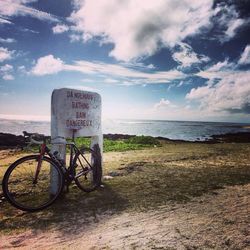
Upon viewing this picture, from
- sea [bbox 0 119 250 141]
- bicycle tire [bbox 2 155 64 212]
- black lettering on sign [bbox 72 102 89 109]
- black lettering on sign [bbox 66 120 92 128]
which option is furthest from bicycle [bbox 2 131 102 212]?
sea [bbox 0 119 250 141]

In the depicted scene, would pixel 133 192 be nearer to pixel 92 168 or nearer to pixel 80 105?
pixel 92 168

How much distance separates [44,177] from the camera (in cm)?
723

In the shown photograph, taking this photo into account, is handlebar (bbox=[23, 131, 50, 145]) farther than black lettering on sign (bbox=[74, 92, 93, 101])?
No

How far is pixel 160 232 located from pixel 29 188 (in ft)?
11.6

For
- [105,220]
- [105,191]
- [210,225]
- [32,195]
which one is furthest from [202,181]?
[32,195]

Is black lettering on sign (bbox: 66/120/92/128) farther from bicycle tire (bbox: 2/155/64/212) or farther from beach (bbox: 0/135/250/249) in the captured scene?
beach (bbox: 0/135/250/249)

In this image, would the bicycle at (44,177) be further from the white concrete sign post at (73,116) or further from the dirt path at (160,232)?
the dirt path at (160,232)

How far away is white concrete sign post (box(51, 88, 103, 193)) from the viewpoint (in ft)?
17.8

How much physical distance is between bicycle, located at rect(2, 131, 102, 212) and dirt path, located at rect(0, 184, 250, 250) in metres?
1.13

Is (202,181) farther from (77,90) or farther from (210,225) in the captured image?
(77,90)

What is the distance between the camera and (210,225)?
389 centimetres

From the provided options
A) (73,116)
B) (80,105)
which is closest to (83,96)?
(80,105)

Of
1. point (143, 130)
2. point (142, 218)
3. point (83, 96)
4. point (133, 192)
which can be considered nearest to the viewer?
point (142, 218)

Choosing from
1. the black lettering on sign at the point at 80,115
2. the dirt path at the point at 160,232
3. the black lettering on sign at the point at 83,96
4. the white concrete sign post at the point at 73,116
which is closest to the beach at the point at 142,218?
the dirt path at the point at 160,232
